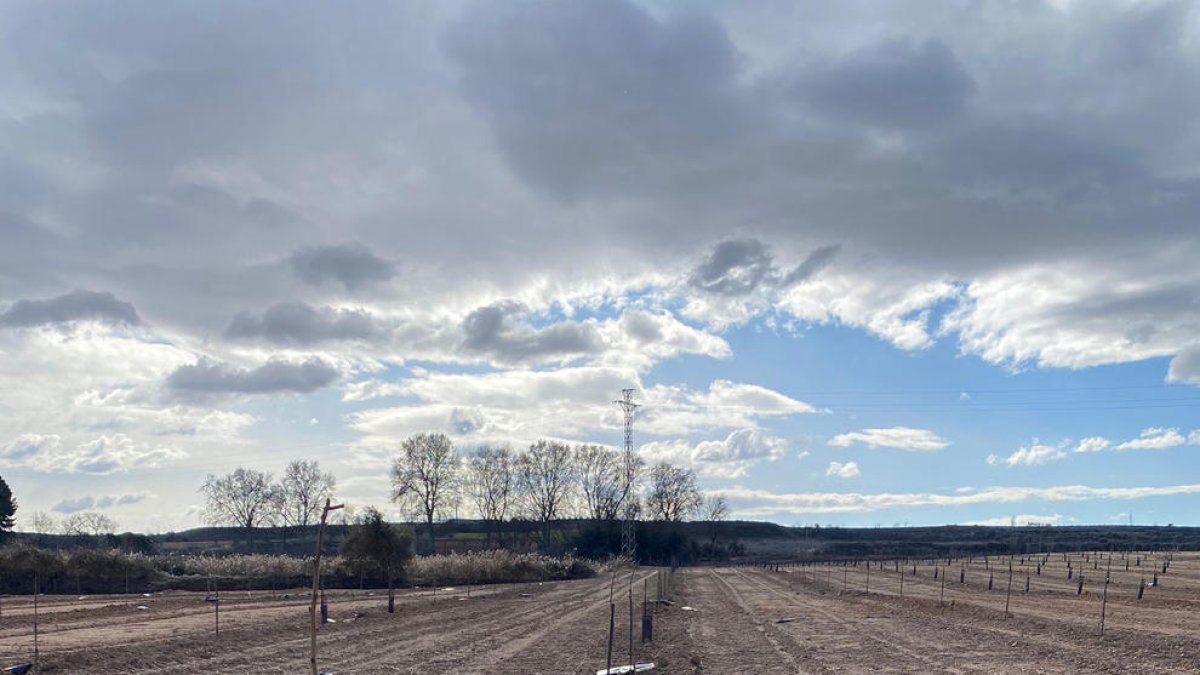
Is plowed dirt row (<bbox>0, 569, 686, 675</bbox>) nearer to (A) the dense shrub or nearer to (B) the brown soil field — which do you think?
(B) the brown soil field

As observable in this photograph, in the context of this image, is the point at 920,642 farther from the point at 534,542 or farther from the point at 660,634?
the point at 534,542

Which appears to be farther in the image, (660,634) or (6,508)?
(6,508)

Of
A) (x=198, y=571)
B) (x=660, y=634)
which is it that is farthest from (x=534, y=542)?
(x=660, y=634)

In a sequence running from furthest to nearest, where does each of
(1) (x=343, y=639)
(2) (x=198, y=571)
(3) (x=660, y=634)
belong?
(2) (x=198, y=571), (3) (x=660, y=634), (1) (x=343, y=639)

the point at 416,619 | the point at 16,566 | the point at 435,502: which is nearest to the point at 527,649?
the point at 416,619

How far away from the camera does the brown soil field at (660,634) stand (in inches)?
1134

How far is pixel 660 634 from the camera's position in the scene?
37938 mm

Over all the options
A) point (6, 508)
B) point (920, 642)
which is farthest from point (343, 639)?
point (6, 508)

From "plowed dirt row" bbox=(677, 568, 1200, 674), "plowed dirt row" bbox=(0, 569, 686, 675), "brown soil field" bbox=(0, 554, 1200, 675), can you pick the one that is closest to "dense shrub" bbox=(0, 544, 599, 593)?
"plowed dirt row" bbox=(0, 569, 686, 675)

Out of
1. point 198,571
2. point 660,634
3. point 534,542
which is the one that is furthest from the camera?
point 534,542

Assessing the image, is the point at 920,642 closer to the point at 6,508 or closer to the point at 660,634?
the point at 660,634

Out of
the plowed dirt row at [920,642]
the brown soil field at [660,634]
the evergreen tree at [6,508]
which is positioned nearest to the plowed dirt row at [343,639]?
the brown soil field at [660,634]

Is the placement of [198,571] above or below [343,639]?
below

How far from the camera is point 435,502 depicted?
462 ft
